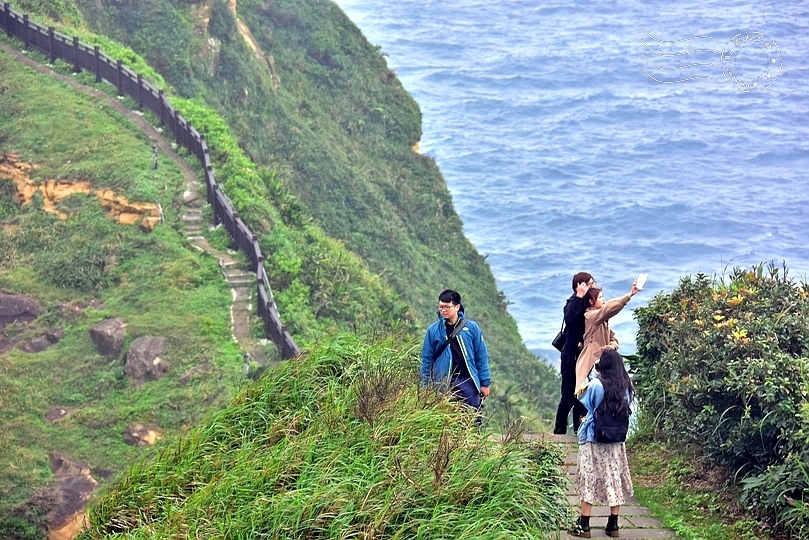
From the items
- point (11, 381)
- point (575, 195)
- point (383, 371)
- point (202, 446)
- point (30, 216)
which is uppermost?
point (383, 371)

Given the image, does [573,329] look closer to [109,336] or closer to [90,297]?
[109,336]

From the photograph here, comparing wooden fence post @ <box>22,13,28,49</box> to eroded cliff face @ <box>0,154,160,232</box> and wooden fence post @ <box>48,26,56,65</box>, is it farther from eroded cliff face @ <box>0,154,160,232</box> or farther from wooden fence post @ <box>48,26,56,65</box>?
eroded cliff face @ <box>0,154,160,232</box>

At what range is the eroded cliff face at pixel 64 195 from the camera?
27.5 m

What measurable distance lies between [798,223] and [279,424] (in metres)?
80.0

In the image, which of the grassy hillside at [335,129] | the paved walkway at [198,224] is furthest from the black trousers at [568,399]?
the grassy hillside at [335,129]

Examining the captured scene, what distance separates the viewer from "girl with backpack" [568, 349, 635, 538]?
877 cm

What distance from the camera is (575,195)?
95312mm

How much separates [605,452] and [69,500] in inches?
543

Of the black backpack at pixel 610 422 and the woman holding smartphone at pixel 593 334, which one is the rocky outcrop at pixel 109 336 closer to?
the woman holding smartphone at pixel 593 334

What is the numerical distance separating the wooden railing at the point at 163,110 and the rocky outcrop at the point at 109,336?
2980 millimetres

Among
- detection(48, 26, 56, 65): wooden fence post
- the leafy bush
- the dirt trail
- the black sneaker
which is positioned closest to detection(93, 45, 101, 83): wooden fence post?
detection(48, 26, 56, 65): wooden fence post

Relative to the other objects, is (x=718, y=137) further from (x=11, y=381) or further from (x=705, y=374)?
(x=705, y=374)

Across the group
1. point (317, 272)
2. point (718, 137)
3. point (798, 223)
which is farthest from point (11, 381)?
point (718, 137)

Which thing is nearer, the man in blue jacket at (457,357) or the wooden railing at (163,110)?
the man in blue jacket at (457,357)
